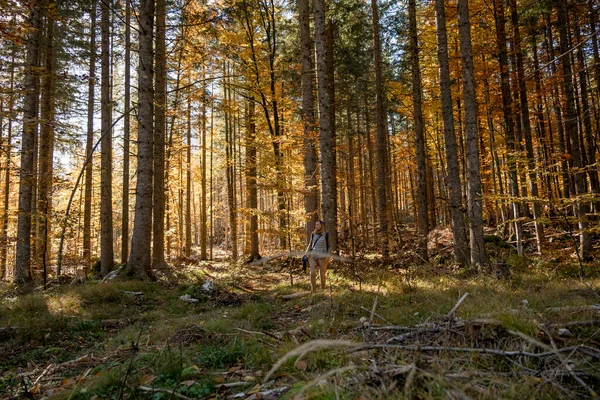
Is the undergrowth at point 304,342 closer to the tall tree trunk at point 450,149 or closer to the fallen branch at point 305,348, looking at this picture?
the fallen branch at point 305,348

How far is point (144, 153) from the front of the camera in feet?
30.9

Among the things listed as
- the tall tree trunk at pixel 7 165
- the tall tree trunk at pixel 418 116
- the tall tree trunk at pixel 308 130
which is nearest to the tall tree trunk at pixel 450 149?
the tall tree trunk at pixel 418 116

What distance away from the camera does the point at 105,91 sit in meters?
11.7

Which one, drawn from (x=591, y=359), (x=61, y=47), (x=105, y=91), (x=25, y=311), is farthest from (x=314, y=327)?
(x=61, y=47)

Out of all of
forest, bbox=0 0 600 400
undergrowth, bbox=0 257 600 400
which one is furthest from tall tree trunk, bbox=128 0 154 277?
undergrowth, bbox=0 257 600 400

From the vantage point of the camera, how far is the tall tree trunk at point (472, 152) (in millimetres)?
8336

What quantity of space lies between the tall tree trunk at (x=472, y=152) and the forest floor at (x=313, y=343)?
107 cm

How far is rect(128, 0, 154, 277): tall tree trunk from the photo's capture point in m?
9.41

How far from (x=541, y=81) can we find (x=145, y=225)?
49.7 ft

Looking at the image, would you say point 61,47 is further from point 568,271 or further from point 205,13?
point 568,271

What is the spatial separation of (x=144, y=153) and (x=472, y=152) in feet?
30.0

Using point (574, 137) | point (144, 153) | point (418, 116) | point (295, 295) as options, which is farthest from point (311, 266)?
point (574, 137)

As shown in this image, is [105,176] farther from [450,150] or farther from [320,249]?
[450,150]

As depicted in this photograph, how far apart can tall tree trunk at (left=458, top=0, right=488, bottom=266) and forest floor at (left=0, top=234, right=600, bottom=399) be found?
1.07 metres
